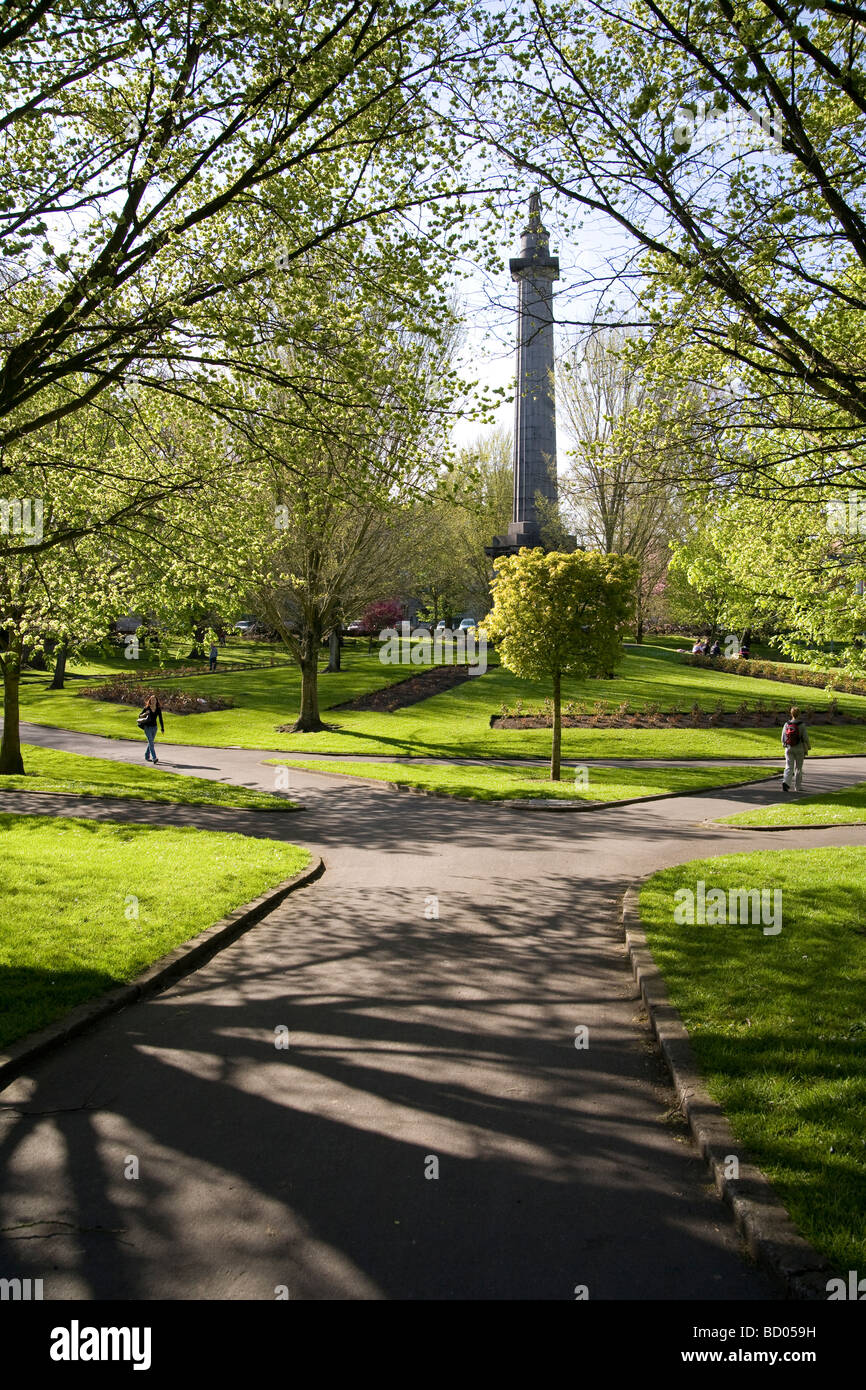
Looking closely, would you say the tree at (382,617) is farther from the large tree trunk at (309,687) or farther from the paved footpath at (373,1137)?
the paved footpath at (373,1137)

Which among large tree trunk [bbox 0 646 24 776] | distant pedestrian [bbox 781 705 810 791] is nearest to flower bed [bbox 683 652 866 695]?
distant pedestrian [bbox 781 705 810 791]

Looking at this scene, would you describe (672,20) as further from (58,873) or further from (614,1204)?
(58,873)

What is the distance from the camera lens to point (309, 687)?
27.7 m

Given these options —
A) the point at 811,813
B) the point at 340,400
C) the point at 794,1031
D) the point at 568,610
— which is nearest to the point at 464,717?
the point at 568,610

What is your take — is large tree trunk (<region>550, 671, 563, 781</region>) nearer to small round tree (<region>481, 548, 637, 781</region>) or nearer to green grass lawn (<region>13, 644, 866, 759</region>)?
small round tree (<region>481, 548, 637, 781</region>)

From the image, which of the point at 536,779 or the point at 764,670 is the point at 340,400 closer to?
the point at 536,779

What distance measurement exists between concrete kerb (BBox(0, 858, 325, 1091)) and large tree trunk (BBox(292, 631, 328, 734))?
18.1m

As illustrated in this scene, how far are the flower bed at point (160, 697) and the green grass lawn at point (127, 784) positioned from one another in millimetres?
10410

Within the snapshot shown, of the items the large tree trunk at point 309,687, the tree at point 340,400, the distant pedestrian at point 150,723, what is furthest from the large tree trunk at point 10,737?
the large tree trunk at point 309,687

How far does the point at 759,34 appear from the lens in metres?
5.67

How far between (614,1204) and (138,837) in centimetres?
922

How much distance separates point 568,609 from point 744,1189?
51.7 feet

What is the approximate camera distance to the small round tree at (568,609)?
18.5 meters

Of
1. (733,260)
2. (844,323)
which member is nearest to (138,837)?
(733,260)
